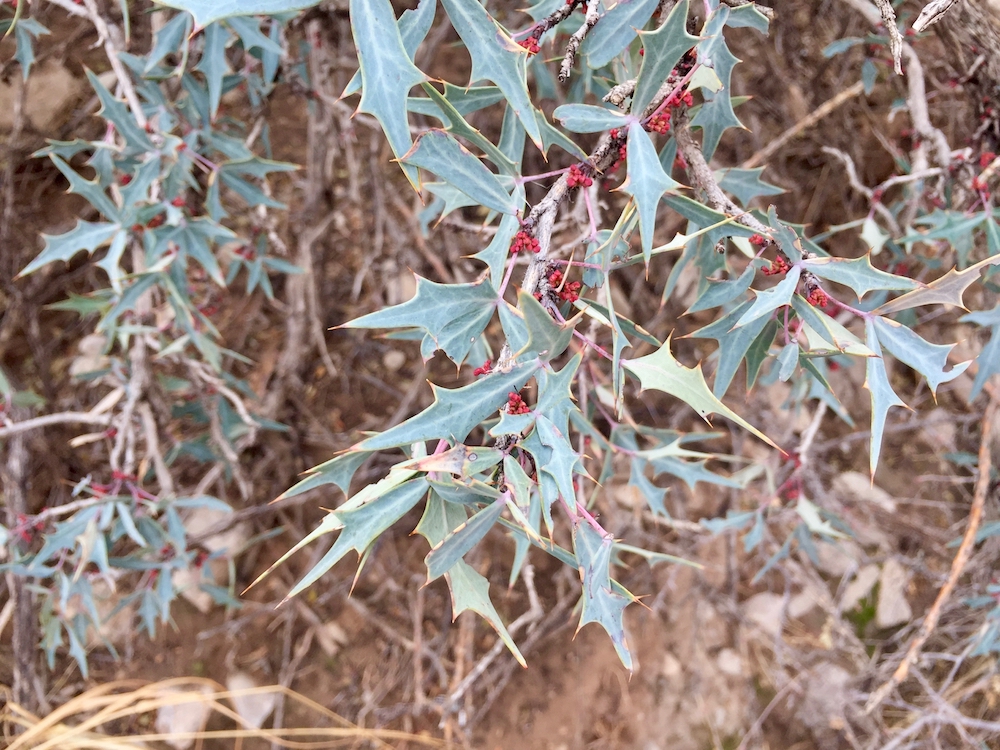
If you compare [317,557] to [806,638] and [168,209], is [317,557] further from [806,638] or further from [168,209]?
[806,638]

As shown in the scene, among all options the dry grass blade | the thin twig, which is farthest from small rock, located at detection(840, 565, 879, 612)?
the dry grass blade

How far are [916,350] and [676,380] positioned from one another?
0.80 ft

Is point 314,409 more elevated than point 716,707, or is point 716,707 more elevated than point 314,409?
point 314,409

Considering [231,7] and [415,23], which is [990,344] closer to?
[415,23]

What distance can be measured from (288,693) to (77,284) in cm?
125

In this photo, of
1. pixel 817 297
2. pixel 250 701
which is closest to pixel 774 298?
pixel 817 297

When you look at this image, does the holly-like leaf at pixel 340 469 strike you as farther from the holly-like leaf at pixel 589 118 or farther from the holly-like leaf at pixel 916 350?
the holly-like leaf at pixel 916 350

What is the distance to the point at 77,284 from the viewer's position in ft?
5.90

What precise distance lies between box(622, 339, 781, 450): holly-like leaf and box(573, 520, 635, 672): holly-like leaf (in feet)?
0.47

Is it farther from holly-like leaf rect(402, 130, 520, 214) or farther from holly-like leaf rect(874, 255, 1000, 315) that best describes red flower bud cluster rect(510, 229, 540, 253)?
holly-like leaf rect(874, 255, 1000, 315)

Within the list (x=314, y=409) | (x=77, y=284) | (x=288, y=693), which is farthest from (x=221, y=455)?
(x=77, y=284)

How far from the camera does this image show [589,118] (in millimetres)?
546

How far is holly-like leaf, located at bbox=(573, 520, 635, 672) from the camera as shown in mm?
577

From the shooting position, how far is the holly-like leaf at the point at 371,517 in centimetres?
50
